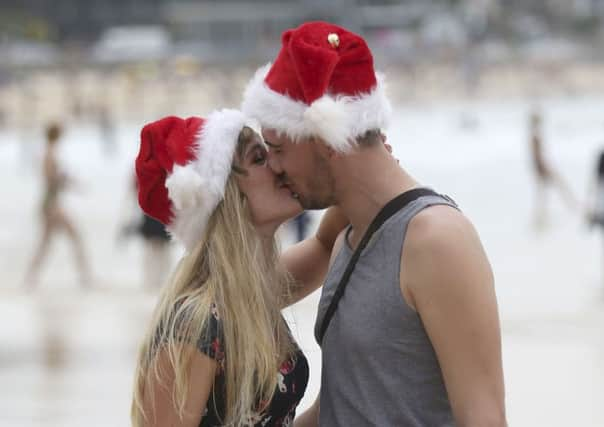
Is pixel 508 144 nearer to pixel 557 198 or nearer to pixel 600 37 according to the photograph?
pixel 557 198

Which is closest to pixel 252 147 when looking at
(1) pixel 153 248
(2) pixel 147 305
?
(2) pixel 147 305

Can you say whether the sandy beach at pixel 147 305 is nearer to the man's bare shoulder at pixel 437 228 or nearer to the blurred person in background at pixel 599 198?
the blurred person in background at pixel 599 198

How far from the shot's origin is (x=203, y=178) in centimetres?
261

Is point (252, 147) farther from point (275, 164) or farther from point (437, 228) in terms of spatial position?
point (437, 228)

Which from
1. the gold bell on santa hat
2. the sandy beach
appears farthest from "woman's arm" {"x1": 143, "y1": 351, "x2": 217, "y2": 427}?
the sandy beach

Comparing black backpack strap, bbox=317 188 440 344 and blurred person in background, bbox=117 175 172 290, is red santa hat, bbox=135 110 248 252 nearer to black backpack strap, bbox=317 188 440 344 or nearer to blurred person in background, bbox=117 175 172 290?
black backpack strap, bbox=317 188 440 344

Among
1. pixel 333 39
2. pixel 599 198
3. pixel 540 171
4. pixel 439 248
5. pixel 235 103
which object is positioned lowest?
pixel 235 103

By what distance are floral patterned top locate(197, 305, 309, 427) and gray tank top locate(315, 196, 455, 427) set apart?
19 cm

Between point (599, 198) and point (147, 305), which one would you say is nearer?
point (599, 198)

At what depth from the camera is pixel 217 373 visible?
2.52 meters

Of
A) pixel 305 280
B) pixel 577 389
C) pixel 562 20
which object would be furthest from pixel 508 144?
pixel 562 20

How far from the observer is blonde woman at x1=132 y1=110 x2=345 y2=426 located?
2486 millimetres

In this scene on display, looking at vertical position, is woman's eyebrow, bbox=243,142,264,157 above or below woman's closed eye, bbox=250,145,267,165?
above

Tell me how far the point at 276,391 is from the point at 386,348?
13.3 inches
